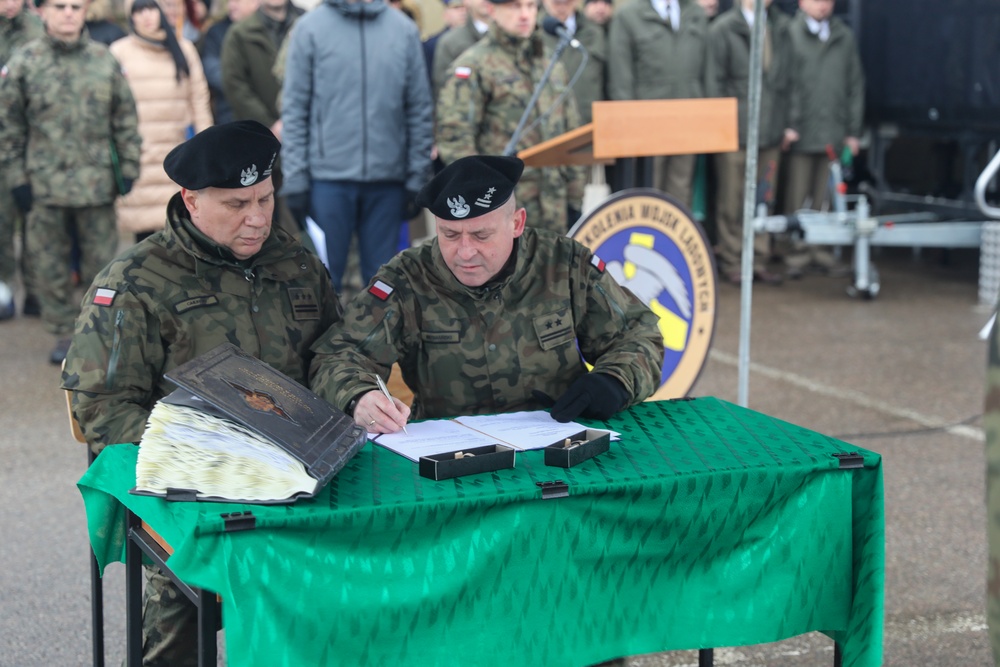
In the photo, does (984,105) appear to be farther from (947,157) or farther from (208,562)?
(208,562)

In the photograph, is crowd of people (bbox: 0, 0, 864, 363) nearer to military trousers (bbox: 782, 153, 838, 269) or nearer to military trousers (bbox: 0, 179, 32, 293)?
military trousers (bbox: 0, 179, 32, 293)

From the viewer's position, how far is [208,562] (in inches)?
86.0

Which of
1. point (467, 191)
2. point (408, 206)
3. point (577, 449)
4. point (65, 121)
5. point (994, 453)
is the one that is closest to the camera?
point (994, 453)

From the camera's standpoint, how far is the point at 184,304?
2979 millimetres

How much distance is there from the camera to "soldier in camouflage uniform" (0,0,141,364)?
261 inches

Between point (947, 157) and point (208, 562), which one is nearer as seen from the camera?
point (208, 562)

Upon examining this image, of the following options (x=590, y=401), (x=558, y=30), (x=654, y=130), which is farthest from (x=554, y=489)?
(x=558, y=30)

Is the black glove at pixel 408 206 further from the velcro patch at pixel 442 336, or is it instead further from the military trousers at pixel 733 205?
the military trousers at pixel 733 205

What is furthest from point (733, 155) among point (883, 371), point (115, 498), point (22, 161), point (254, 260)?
point (115, 498)

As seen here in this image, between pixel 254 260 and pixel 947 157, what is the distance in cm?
867

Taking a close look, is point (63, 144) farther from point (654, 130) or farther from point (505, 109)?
point (654, 130)

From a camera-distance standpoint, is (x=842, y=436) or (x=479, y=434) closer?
(x=479, y=434)

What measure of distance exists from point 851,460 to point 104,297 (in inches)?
66.5

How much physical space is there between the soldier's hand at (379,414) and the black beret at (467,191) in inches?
19.9
